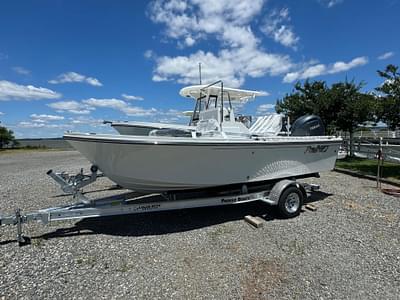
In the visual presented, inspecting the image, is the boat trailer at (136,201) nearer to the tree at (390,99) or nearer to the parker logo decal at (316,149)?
the parker logo decal at (316,149)

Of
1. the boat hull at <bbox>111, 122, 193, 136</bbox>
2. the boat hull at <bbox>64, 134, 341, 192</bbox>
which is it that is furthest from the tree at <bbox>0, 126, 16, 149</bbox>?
the boat hull at <bbox>64, 134, 341, 192</bbox>

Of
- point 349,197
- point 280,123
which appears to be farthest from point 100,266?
point 349,197

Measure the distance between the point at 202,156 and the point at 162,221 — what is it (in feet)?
5.06

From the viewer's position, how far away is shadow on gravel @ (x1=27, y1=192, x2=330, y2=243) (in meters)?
4.27

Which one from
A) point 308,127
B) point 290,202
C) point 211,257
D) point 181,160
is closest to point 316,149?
point 308,127

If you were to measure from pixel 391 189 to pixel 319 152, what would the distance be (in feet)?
9.27

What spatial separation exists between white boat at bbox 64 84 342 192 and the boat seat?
81 centimetres

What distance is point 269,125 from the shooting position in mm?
6238

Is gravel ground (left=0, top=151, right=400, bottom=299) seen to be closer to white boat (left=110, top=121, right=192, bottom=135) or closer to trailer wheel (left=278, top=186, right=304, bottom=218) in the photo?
trailer wheel (left=278, top=186, right=304, bottom=218)

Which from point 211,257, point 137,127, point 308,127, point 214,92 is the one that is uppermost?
point 214,92

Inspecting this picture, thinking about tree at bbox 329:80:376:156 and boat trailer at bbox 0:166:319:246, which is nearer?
boat trailer at bbox 0:166:319:246

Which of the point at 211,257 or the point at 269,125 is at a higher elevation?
the point at 269,125

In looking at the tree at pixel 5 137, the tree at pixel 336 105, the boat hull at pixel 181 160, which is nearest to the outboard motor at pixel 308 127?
the boat hull at pixel 181 160

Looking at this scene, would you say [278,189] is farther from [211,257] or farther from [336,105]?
[336,105]
